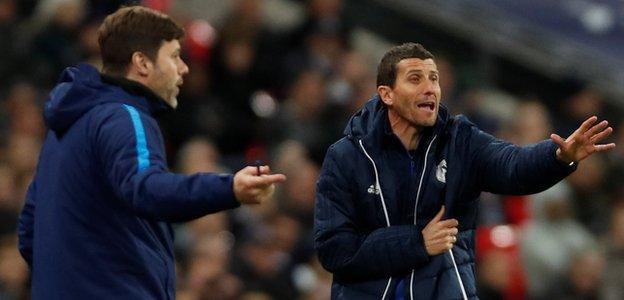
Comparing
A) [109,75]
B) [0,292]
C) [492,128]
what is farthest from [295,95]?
[109,75]

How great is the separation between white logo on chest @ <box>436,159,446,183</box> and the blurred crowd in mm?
3440

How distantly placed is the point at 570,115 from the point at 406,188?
7414 mm

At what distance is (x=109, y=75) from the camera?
18.3ft

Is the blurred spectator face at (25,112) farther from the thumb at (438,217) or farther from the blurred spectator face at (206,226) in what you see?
the thumb at (438,217)

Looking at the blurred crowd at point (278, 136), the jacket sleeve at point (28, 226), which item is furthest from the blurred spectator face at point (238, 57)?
the jacket sleeve at point (28, 226)

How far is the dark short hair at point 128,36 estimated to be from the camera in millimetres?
5574

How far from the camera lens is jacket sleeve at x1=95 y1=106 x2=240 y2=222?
15.9ft

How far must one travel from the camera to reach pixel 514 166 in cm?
525

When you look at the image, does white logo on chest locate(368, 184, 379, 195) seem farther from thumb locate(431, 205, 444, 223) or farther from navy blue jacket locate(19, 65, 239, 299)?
navy blue jacket locate(19, 65, 239, 299)

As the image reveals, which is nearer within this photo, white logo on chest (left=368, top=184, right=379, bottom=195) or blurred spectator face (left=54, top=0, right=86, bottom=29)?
white logo on chest (left=368, top=184, right=379, bottom=195)

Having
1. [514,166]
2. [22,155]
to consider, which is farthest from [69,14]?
[514,166]

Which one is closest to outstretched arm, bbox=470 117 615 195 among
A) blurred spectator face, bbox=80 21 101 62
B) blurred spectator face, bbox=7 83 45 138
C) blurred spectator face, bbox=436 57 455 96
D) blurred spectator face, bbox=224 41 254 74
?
blurred spectator face, bbox=7 83 45 138

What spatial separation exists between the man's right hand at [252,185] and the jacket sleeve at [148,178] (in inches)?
1.3

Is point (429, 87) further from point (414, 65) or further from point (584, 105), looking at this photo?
point (584, 105)
